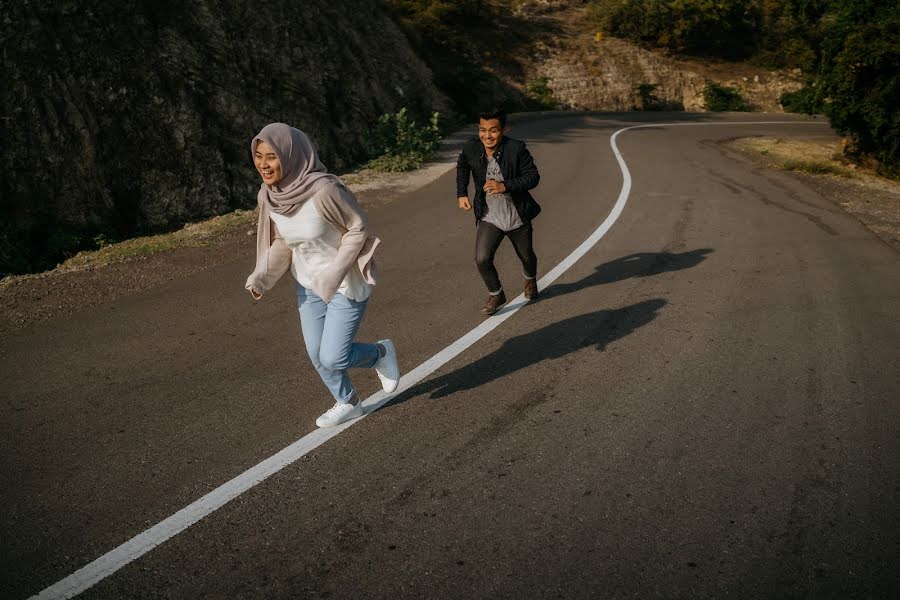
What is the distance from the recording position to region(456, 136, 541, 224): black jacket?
6719mm

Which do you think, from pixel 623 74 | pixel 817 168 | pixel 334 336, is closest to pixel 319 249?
pixel 334 336

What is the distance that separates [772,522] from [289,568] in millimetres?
2431

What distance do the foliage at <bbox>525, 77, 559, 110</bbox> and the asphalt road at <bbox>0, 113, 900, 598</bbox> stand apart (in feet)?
91.0

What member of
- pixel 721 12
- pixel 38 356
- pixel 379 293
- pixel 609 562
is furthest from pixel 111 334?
pixel 721 12

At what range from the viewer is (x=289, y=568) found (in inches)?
134

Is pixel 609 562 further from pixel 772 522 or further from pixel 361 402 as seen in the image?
pixel 361 402

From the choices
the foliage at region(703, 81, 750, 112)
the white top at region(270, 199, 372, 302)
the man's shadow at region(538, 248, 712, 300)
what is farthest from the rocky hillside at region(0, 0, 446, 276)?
the foliage at region(703, 81, 750, 112)

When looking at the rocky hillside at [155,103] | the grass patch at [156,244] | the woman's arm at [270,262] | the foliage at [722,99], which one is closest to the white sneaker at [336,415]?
the woman's arm at [270,262]

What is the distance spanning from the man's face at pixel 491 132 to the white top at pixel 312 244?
2.53 m

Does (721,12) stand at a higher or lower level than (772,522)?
higher

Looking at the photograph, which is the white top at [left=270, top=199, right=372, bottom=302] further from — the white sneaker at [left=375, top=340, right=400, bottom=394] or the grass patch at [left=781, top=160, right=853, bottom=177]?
the grass patch at [left=781, top=160, right=853, bottom=177]

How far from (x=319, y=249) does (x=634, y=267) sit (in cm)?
500

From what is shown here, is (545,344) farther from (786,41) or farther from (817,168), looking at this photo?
(786,41)

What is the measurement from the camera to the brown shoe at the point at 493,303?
7.10 metres
